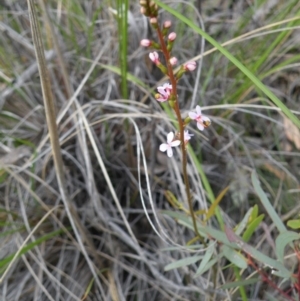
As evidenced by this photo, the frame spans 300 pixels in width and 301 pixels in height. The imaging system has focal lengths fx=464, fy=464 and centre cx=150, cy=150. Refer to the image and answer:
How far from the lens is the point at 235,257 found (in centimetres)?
83

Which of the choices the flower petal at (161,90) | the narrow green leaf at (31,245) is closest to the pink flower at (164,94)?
the flower petal at (161,90)

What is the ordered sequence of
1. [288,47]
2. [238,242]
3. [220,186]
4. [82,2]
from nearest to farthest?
1. [238,242]
2. [220,186]
3. [288,47]
4. [82,2]

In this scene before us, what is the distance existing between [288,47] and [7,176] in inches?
34.3

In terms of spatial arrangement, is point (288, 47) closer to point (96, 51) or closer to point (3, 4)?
point (96, 51)

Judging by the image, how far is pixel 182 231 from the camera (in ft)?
3.73

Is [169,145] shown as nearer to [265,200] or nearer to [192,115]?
[192,115]

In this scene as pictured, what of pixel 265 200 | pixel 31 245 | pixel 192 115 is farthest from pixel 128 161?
pixel 192 115

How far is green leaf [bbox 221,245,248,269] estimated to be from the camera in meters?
0.80

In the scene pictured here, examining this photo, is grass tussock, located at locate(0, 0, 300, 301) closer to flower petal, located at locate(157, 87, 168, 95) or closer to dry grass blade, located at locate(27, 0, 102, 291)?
dry grass blade, located at locate(27, 0, 102, 291)

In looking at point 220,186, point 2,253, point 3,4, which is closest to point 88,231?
point 2,253

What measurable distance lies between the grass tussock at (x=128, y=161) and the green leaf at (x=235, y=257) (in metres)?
0.05

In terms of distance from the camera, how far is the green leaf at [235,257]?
0.80 metres

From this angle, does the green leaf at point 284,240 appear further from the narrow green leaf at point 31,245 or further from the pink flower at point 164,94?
the narrow green leaf at point 31,245

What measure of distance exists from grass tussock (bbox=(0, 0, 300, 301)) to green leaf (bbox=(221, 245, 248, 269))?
53mm
